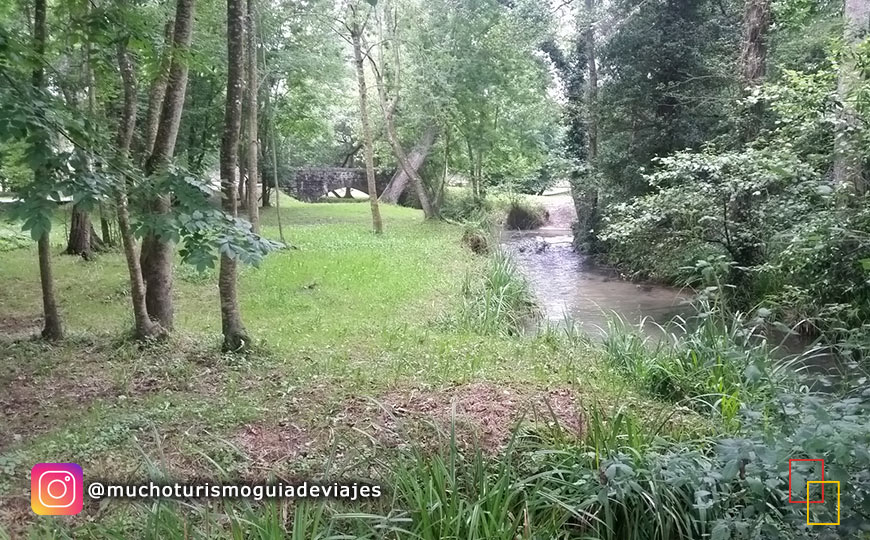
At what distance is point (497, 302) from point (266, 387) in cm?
372

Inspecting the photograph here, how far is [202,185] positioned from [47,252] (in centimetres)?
233

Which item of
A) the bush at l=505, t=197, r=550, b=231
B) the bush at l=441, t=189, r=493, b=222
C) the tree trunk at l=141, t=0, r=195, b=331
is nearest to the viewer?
the tree trunk at l=141, t=0, r=195, b=331

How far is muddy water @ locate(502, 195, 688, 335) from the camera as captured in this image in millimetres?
8422

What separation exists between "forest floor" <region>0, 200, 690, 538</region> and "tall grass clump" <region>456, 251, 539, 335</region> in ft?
0.93

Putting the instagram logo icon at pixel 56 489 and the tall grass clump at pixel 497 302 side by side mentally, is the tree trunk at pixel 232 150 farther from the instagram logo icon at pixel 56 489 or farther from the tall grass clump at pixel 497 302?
the tall grass clump at pixel 497 302

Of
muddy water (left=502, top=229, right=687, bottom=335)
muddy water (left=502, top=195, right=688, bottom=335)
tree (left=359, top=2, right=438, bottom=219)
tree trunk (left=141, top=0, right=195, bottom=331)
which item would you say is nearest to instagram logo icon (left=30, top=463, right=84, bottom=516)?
tree trunk (left=141, top=0, right=195, bottom=331)

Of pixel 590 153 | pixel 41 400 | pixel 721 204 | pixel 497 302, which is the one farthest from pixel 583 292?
pixel 41 400

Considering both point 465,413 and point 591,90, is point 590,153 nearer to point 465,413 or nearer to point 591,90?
point 591,90

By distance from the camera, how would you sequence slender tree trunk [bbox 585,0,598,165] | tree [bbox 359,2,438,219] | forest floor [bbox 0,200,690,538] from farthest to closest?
tree [bbox 359,2,438,219], slender tree trunk [bbox 585,0,598,165], forest floor [bbox 0,200,690,538]

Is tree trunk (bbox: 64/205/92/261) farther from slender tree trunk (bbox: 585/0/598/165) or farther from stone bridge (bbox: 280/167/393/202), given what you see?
stone bridge (bbox: 280/167/393/202)

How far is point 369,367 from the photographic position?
178 inches

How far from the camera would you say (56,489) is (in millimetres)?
2633

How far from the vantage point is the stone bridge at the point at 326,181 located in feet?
85.3

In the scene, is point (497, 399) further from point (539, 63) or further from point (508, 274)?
point (539, 63)
